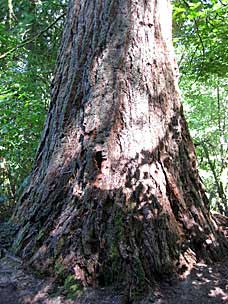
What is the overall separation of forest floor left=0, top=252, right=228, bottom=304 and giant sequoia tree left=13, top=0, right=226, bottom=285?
106 mm

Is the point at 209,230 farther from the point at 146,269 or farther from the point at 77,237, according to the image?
the point at 77,237

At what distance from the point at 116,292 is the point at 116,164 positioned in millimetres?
924

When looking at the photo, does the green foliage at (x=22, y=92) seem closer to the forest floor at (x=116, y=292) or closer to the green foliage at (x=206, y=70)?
the forest floor at (x=116, y=292)

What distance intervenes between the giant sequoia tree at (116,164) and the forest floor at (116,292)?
11 cm

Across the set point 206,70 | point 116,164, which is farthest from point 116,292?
point 206,70

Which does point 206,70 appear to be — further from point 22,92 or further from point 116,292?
point 116,292

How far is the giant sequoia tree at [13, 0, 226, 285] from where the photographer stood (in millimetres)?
2418

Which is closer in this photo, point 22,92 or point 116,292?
point 116,292

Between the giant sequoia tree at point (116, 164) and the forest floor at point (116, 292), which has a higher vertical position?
the giant sequoia tree at point (116, 164)

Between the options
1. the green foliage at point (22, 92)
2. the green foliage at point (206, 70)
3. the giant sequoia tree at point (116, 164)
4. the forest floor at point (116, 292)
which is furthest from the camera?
the green foliage at point (206, 70)

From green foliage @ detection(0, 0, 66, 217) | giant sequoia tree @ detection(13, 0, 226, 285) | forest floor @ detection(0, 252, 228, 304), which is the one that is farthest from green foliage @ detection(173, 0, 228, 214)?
green foliage @ detection(0, 0, 66, 217)

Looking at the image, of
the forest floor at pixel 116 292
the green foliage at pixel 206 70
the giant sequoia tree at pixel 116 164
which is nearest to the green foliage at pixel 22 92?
the giant sequoia tree at pixel 116 164

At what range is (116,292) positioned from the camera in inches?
88.3

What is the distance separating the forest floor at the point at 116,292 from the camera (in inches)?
86.6
